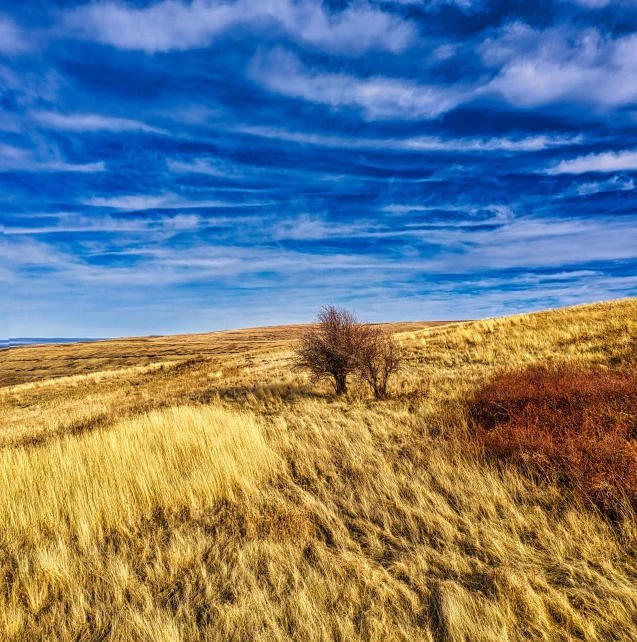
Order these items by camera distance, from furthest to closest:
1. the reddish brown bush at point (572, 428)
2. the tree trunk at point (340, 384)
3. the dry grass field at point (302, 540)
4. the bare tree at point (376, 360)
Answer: the tree trunk at point (340, 384) < the bare tree at point (376, 360) < the reddish brown bush at point (572, 428) < the dry grass field at point (302, 540)

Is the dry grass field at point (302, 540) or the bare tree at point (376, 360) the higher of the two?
the bare tree at point (376, 360)

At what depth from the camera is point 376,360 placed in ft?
38.3

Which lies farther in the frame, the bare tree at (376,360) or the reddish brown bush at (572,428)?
the bare tree at (376,360)

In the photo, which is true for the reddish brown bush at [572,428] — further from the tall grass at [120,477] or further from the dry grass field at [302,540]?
the tall grass at [120,477]

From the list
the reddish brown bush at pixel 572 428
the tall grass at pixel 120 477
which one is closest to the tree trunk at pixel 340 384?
the reddish brown bush at pixel 572 428

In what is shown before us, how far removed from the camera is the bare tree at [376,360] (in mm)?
11242

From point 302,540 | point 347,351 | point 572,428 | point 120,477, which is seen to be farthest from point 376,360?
point 302,540

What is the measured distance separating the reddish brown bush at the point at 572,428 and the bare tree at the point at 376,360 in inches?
113

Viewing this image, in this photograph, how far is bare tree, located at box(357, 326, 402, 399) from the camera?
1124cm

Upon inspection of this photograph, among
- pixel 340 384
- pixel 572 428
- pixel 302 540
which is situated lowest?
pixel 302 540

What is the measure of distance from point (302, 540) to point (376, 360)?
7942 millimetres

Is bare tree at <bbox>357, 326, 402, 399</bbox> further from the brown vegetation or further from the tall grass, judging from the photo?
the tall grass

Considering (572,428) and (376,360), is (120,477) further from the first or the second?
(376,360)

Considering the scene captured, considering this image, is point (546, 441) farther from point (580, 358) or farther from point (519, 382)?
point (580, 358)
